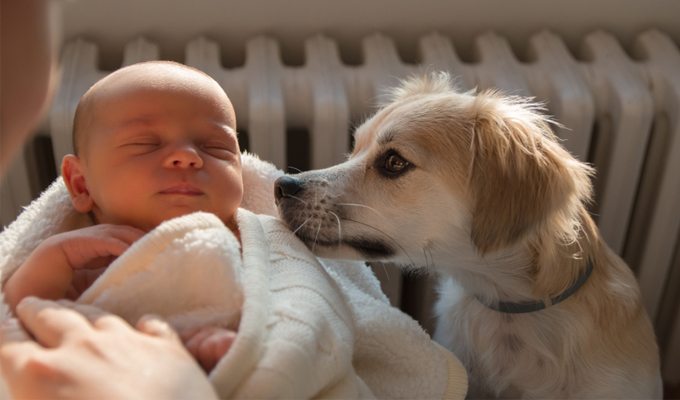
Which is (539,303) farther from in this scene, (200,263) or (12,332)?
(12,332)

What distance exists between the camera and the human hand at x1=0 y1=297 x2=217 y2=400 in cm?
62

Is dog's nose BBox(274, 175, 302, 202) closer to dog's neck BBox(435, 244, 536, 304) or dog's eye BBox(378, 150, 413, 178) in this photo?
dog's eye BBox(378, 150, 413, 178)

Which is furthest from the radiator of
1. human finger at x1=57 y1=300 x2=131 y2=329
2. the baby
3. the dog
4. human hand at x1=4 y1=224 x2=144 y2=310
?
human finger at x1=57 y1=300 x2=131 y2=329

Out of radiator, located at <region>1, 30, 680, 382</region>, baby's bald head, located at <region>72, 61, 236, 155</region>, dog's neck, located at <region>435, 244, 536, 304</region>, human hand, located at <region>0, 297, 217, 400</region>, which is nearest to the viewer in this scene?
human hand, located at <region>0, 297, 217, 400</region>

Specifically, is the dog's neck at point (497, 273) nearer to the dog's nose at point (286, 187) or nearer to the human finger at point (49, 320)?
the dog's nose at point (286, 187)

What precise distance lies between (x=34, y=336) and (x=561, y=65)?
3.61 feet

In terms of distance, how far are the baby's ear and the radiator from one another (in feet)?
1.02

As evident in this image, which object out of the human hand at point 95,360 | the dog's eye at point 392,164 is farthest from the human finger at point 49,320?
the dog's eye at point 392,164

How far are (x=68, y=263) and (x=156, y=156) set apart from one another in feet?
0.55

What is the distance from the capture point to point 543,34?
1542 mm

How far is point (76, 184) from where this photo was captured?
103 centimetres

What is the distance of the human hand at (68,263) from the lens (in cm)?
87

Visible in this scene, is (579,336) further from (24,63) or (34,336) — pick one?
(24,63)

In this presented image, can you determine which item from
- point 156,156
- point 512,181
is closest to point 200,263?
point 156,156
